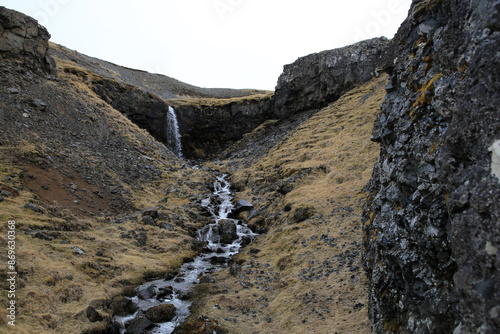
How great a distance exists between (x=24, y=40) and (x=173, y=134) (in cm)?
2735

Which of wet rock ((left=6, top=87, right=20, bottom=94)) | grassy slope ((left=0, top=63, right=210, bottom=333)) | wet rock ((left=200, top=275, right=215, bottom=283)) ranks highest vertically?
wet rock ((left=6, top=87, right=20, bottom=94))

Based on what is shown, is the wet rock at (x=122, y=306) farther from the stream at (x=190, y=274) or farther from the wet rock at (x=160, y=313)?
the wet rock at (x=160, y=313)

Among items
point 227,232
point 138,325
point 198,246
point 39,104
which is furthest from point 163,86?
point 138,325

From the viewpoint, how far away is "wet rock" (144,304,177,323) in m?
13.4

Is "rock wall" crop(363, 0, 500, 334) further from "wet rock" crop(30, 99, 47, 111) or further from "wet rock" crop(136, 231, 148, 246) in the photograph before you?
"wet rock" crop(30, 99, 47, 111)

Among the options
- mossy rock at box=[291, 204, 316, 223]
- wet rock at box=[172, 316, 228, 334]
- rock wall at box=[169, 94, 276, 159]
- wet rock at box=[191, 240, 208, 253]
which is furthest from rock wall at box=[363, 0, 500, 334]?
rock wall at box=[169, 94, 276, 159]

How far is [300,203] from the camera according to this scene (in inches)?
918

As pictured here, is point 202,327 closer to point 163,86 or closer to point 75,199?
point 75,199

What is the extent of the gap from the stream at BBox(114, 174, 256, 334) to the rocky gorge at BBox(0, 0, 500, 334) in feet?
1.78

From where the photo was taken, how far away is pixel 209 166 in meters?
50.0

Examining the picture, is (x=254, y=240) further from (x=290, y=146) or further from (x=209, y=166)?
(x=209, y=166)

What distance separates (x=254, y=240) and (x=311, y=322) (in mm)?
11010

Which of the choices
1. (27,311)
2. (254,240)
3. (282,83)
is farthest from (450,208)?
(282,83)

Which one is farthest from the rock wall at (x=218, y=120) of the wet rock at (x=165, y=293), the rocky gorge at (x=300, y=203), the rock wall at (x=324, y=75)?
the wet rock at (x=165, y=293)
